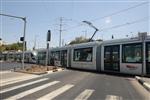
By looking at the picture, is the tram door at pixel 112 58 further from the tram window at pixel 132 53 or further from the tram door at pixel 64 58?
the tram door at pixel 64 58

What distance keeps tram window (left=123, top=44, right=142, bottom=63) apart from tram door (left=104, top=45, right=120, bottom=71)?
2.94 feet

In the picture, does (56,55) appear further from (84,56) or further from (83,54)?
(84,56)

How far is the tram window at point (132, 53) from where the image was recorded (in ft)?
67.5

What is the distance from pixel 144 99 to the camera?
1121cm

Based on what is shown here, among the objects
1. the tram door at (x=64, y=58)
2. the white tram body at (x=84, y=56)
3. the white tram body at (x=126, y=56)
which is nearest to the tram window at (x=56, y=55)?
the tram door at (x=64, y=58)

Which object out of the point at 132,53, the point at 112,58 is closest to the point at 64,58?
the point at 112,58

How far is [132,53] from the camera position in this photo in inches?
834

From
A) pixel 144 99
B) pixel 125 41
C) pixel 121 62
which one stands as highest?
pixel 125 41

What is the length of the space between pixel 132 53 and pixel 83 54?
915 cm

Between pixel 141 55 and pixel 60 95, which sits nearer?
pixel 60 95

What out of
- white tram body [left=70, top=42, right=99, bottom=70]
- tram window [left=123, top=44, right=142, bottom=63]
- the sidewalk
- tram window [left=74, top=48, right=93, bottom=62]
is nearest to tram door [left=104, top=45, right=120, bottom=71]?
tram window [left=123, top=44, right=142, bottom=63]

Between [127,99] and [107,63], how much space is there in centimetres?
1329

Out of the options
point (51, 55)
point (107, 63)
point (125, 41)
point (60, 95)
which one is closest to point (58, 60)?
point (51, 55)

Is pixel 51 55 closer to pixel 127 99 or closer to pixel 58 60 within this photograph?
pixel 58 60
